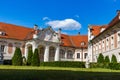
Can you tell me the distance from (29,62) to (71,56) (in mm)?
21044

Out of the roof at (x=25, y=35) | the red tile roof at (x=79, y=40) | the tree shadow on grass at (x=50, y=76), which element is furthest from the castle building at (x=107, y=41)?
the tree shadow on grass at (x=50, y=76)

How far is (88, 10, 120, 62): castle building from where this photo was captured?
34544 mm

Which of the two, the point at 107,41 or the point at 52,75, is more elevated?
the point at 107,41

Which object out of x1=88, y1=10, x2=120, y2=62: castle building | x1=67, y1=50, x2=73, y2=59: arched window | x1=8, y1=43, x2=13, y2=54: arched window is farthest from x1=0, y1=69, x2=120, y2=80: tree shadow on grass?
x1=67, y1=50, x2=73, y2=59: arched window

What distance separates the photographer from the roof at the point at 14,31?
50.9m

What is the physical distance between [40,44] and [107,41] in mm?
17712

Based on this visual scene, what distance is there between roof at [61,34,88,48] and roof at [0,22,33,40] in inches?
409

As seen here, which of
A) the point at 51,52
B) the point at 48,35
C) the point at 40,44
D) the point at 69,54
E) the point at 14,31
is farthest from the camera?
the point at 69,54

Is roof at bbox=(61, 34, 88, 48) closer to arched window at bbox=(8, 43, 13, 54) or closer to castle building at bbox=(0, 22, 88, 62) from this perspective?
castle building at bbox=(0, 22, 88, 62)

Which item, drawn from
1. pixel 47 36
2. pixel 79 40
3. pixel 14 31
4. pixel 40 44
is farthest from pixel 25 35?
pixel 79 40

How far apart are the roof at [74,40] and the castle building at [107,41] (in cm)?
863

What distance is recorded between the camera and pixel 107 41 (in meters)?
39.7

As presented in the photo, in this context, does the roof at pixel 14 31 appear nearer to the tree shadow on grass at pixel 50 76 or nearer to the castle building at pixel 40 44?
the castle building at pixel 40 44

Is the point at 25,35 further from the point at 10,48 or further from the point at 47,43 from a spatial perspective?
the point at 47,43
